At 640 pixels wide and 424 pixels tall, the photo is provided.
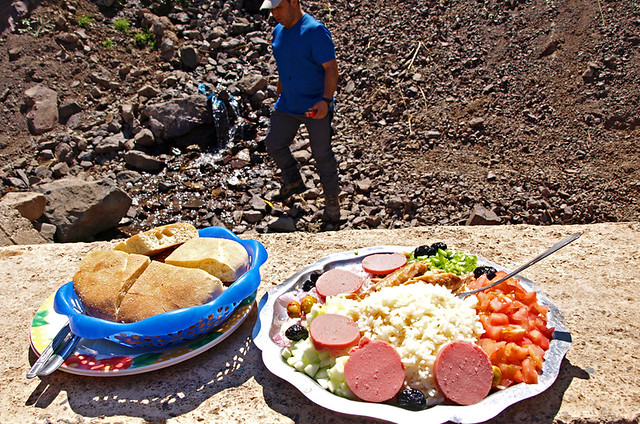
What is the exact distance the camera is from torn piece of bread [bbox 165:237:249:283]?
2.29 metres

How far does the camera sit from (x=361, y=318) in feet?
6.93

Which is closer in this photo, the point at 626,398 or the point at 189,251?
the point at 626,398

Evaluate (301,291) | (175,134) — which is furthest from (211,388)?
(175,134)

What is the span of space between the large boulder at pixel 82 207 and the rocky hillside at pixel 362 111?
0.22 m

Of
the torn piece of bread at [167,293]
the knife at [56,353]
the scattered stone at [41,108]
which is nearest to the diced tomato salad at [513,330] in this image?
the torn piece of bread at [167,293]

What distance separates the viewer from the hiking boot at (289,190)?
533 cm

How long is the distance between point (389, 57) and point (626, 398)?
236 inches

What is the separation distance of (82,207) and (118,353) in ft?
11.0

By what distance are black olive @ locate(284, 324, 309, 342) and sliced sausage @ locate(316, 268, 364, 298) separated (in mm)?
259

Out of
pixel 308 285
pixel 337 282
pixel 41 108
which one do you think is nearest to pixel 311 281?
pixel 308 285

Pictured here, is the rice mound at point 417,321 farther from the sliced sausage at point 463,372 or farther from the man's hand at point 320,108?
the man's hand at point 320,108

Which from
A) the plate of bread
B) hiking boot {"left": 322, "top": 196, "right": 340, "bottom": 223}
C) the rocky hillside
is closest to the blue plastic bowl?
the plate of bread

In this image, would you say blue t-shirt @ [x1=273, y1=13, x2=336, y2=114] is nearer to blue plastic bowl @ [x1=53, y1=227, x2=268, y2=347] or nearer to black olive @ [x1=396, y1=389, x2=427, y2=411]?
blue plastic bowl @ [x1=53, y1=227, x2=268, y2=347]

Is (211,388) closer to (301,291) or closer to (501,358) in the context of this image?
(301,291)
